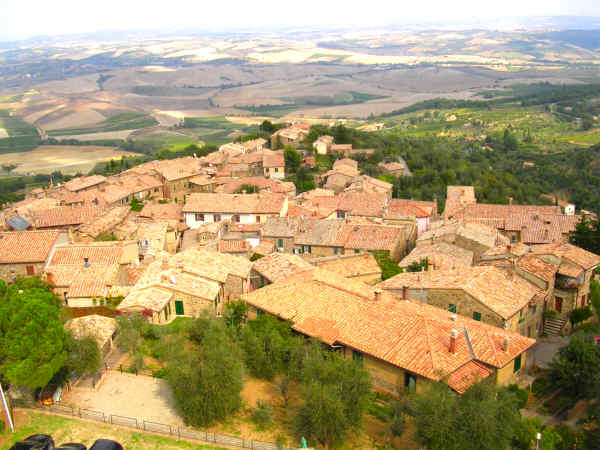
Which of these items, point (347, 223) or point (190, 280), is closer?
point (190, 280)

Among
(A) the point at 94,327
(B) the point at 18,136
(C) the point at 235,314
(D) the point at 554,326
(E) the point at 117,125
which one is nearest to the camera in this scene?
(A) the point at 94,327

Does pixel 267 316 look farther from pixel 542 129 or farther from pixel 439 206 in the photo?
pixel 542 129

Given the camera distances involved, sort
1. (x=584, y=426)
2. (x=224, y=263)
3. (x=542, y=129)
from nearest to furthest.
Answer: (x=584, y=426) → (x=224, y=263) → (x=542, y=129)

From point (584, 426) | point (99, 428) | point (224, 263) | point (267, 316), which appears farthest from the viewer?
point (224, 263)

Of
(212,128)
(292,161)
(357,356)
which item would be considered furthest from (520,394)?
(212,128)

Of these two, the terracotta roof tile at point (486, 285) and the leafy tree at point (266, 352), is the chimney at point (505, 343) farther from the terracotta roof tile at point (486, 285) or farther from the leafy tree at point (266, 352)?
the leafy tree at point (266, 352)

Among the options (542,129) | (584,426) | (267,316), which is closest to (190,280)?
(267,316)

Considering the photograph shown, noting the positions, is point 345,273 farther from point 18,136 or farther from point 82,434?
point 18,136
